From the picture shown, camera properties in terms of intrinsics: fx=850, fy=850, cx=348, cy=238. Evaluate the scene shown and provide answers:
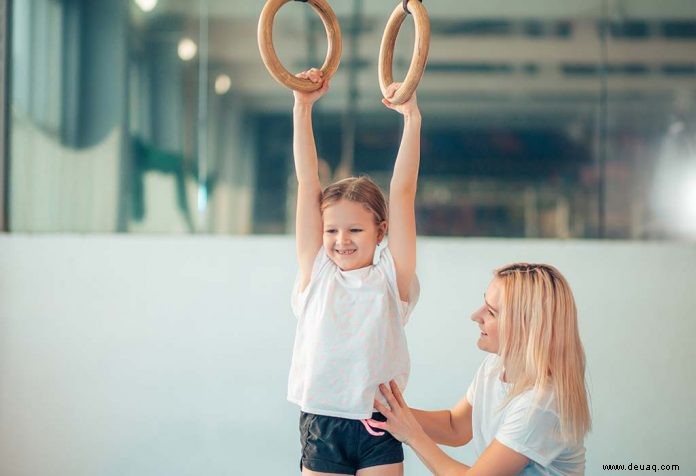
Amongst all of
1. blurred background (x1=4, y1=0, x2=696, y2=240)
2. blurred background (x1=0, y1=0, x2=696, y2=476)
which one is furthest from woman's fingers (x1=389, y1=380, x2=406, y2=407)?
blurred background (x1=4, y1=0, x2=696, y2=240)

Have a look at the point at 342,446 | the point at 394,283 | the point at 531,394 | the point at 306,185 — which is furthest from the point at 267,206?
the point at 531,394

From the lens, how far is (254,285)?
3508mm

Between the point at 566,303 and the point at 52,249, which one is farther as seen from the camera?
the point at 52,249

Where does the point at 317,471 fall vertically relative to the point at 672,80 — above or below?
below

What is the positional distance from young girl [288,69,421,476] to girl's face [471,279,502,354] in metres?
0.18

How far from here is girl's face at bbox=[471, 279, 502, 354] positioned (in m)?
2.05

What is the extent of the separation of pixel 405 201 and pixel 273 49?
486 millimetres

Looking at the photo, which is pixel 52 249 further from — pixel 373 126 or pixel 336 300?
pixel 336 300

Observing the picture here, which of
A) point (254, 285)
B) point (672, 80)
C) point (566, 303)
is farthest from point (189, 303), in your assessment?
point (672, 80)

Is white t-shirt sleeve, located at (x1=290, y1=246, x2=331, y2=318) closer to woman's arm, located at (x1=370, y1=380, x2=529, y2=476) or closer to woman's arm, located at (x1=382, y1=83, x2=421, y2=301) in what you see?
woman's arm, located at (x1=382, y1=83, x2=421, y2=301)

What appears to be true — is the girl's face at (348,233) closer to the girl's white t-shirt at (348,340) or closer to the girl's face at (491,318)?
the girl's white t-shirt at (348,340)

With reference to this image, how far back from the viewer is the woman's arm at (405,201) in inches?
79.0

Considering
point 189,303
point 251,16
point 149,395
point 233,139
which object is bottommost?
point 149,395

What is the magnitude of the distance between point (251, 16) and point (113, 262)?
47.8 inches
